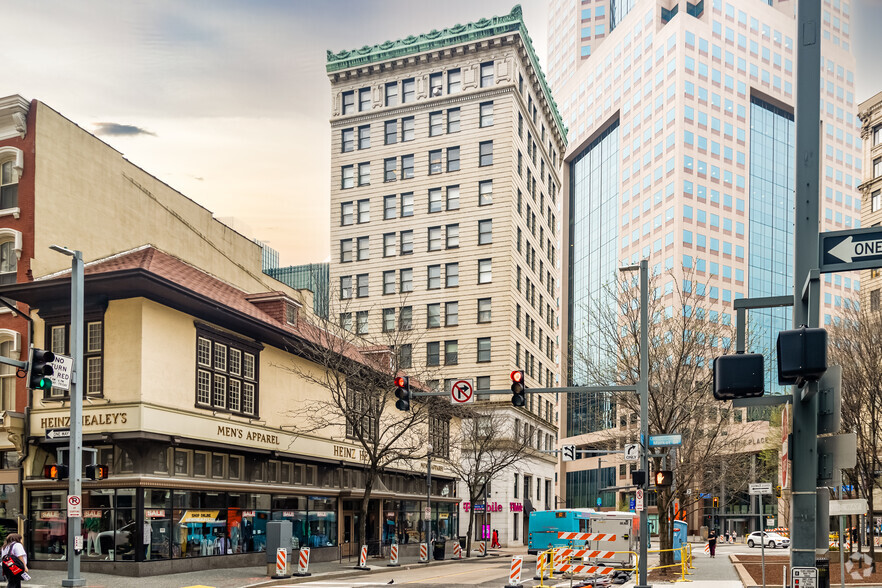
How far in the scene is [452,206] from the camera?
78.9 m

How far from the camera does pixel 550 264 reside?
94.9m

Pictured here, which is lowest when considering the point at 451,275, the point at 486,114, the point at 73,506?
the point at 73,506

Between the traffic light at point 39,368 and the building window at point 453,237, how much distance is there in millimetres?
57541

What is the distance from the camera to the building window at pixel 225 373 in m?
33.4

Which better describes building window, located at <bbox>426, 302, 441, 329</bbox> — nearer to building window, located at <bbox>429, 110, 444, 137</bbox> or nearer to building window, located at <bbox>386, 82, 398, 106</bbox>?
building window, located at <bbox>429, 110, 444, 137</bbox>

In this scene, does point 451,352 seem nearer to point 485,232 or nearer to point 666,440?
point 485,232

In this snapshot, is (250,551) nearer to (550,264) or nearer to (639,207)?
(550,264)

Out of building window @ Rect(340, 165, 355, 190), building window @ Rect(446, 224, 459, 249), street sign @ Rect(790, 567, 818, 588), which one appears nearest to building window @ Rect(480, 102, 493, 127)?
building window @ Rect(446, 224, 459, 249)

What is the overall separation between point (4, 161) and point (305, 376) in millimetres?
15549

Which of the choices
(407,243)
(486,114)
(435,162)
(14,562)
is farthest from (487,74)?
(14,562)

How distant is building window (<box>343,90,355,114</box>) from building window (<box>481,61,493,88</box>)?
13476mm

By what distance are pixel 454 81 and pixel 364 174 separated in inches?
478

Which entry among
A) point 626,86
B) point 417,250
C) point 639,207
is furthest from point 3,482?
point 626,86

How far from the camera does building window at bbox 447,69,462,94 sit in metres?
80.2
